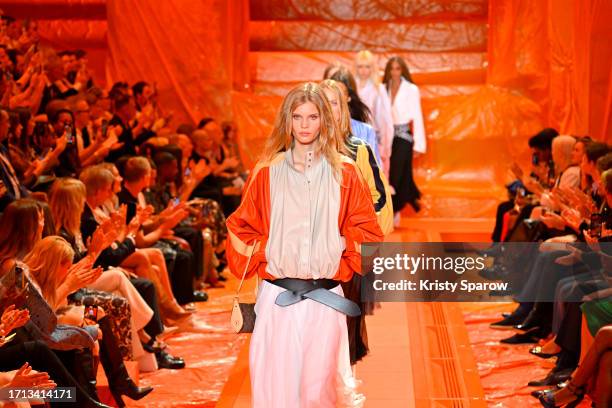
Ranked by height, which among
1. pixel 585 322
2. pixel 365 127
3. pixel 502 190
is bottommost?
pixel 502 190

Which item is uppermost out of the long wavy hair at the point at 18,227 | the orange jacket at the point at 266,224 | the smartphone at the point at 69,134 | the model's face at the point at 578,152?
the orange jacket at the point at 266,224

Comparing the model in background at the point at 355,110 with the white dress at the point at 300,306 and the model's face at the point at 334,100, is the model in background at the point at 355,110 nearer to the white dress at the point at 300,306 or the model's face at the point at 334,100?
the model's face at the point at 334,100

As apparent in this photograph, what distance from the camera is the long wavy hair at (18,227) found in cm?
413

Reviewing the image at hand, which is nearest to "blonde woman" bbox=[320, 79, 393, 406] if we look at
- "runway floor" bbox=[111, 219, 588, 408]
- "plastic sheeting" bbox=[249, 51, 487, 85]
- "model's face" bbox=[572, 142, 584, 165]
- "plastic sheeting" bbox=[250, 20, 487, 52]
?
"runway floor" bbox=[111, 219, 588, 408]

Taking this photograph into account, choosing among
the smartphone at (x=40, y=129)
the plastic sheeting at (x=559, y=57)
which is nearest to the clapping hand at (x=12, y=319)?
the smartphone at (x=40, y=129)

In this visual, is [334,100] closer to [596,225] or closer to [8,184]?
[596,225]

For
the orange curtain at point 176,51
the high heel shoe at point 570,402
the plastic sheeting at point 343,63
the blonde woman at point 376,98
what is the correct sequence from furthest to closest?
the plastic sheeting at point 343,63, the orange curtain at point 176,51, the blonde woman at point 376,98, the high heel shoe at point 570,402

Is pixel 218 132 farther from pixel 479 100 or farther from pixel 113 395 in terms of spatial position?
pixel 113 395

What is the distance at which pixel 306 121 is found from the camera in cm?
341

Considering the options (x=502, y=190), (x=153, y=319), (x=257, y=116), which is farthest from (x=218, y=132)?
(x=153, y=319)

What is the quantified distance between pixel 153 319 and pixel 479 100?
5.55 meters

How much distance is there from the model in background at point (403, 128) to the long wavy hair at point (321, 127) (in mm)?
5434

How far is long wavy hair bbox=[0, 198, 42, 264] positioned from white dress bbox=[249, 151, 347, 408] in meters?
1.11

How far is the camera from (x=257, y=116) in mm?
10242
